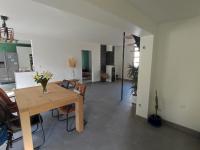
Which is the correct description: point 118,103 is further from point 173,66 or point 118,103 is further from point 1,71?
point 1,71

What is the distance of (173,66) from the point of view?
2.42 m

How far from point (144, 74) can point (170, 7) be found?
4.61ft

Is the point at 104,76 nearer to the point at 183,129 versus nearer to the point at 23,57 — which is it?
the point at 23,57

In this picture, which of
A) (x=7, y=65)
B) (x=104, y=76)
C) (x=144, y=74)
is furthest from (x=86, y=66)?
(x=144, y=74)

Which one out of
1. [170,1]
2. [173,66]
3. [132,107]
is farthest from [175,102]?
[170,1]

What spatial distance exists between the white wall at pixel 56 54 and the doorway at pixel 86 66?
86cm

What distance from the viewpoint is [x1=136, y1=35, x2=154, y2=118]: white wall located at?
2578 millimetres

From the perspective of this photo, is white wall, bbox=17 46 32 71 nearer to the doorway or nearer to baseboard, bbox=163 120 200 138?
the doorway

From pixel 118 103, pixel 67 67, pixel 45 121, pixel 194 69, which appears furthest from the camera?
pixel 67 67

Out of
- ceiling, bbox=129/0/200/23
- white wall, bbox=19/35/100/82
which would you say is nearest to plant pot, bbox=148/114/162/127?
ceiling, bbox=129/0/200/23

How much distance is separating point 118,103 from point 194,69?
2.29 metres

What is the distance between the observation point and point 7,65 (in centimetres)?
621

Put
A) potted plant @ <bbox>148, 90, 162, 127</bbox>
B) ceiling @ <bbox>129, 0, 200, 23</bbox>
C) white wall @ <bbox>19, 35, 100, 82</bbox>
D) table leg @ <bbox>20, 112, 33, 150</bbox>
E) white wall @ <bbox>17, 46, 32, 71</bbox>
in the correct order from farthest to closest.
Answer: white wall @ <bbox>17, 46, 32, 71</bbox> → white wall @ <bbox>19, 35, 100, 82</bbox> → potted plant @ <bbox>148, 90, 162, 127</bbox> → table leg @ <bbox>20, 112, 33, 150</bbox> → ceiling @ <bbox>129, 0, 200, 23</bbox>

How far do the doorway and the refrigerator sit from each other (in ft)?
12.1
